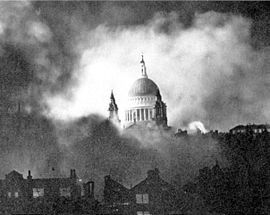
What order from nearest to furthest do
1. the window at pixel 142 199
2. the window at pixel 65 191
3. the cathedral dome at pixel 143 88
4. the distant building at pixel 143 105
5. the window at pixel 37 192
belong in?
the window at pixel 142 199 < the window at pixel 37 192 < the window at pixel 65 191 < the distant building at pixel 143 105 < the cathedral dome at pixel 143 88

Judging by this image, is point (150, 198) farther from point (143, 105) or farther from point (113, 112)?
point (143, 105)

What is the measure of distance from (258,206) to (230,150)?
2027cm

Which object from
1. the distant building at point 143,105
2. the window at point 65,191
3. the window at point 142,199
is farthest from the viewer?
the distant building at point 143,105

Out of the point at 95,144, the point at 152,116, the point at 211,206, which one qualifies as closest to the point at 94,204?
the point at 211,206

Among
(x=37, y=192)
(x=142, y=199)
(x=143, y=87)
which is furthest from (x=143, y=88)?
(x=142, y=199)

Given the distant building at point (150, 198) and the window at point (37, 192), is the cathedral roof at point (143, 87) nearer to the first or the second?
the window at point (37, 192)

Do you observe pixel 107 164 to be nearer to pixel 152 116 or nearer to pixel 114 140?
pixel 114 140

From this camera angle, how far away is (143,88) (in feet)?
205

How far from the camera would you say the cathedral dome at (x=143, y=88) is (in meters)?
62.1

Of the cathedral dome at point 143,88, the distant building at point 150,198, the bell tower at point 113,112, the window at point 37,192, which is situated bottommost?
the distant building at point 150,198

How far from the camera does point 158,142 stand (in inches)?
2064

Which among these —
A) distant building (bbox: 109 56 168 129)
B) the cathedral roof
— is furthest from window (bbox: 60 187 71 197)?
the cathedral roof

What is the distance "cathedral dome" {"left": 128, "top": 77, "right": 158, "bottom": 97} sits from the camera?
6212cm

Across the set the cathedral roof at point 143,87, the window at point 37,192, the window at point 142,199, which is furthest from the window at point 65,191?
the cathedral roof at point 143,87
